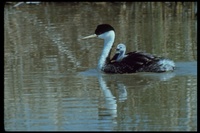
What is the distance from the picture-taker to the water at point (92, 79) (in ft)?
22.0

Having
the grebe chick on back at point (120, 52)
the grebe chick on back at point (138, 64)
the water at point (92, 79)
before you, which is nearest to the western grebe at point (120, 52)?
the grebe chick on back at point (120, 52)

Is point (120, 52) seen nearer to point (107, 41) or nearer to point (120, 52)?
point (120, 52)

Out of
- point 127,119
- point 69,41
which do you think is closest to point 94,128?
point 127,119

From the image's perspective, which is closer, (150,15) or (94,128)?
(94,128)

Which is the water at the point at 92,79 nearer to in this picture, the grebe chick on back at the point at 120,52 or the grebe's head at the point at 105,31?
the grebe chick on back at the point at 120,52

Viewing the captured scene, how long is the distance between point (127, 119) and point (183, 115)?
22.0 inches

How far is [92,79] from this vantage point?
9.32 m

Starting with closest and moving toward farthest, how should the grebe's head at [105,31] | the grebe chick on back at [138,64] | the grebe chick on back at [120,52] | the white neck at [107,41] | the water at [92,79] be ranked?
the water at [92,79] < the grebe chick on back at [138,64] < the grebe chick on back at [120,52] < the white neck at [107,41] < the grebe's head at [105,31]

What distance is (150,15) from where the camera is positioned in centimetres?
1656

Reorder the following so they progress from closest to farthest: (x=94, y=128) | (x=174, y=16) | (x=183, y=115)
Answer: (x=94, y=128) → (x=183, y=115) → (x=174, y=16)

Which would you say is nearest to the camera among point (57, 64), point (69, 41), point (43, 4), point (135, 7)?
point (57, 64)

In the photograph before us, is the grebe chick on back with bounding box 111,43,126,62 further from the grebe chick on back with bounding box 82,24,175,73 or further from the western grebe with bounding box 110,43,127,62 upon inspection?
the grebe chick on back with bounding box 82,24,175,73

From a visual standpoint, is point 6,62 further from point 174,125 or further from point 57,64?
point 174,125

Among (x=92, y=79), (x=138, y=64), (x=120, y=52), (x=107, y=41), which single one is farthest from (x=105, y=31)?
(x=92, y=79)
